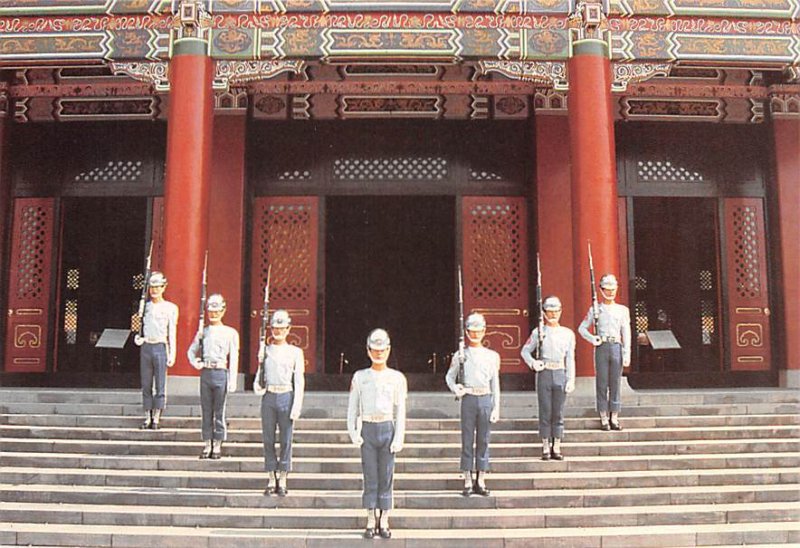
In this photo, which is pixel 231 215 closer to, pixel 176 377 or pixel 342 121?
pixel 342 121

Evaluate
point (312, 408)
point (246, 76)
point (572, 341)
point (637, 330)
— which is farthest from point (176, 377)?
point (637, 330)

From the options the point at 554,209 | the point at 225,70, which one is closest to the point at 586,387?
the point at 554,209

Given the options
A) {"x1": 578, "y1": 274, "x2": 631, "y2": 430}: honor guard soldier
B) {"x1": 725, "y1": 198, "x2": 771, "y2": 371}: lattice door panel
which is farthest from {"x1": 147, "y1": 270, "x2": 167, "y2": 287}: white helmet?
{"x1": 725, "y1": 198, "x2": 771, "y2": 371}: lattice door panel

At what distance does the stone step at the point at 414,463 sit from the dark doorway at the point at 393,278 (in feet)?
19.3

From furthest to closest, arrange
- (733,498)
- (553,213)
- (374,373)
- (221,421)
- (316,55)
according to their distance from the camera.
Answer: (553,213), (316,55), (221,421), (733,498), (374,373)

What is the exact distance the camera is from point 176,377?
9320mm

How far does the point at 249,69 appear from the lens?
33.9 feet

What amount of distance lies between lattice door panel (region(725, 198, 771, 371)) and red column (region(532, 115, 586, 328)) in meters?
2.80

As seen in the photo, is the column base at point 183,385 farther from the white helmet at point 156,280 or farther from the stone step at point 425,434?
the white helmet at point 156,280

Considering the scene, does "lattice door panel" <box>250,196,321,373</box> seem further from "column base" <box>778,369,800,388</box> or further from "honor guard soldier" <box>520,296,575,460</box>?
"column base" <box>778,369,800,388</box>

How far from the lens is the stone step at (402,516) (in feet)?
20.7

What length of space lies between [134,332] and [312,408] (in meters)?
5.17

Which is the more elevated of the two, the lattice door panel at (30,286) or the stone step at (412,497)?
the lattice door panel at (30,286)

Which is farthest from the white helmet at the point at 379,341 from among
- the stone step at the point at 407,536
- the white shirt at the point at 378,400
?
the stone step at the point at 407,536
